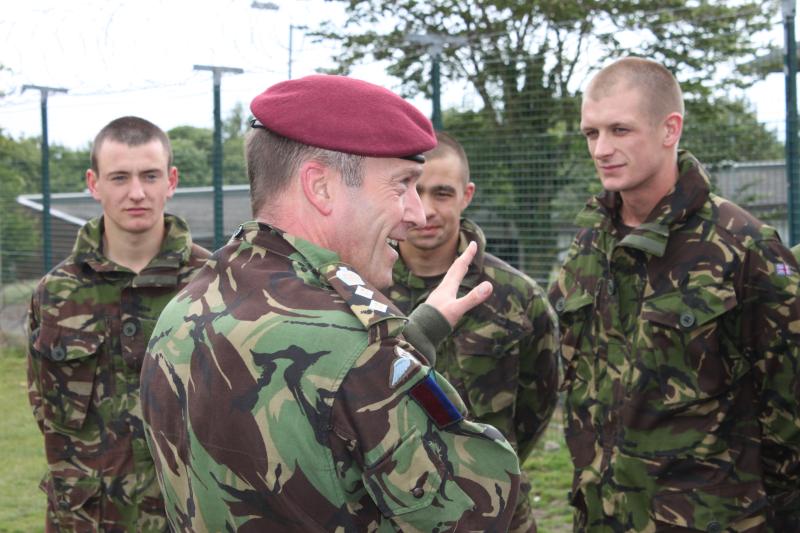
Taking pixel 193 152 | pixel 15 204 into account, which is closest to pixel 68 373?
pixel 193 152

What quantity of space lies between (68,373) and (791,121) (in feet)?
12.8

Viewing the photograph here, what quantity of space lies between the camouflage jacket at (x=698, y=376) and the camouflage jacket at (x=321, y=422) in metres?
1.58

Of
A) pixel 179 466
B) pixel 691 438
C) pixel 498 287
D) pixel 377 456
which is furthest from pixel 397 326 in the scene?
pixel 498 287

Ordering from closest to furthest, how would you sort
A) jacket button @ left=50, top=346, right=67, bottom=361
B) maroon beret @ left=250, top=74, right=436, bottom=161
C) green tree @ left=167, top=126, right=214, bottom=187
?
maroon beret @ left=250, top=74, right=436, bottom=161, jacket button @ left=50, top=346, right=67, bottom=361, green tree @ left=167, top=126, right=214, bottom=187

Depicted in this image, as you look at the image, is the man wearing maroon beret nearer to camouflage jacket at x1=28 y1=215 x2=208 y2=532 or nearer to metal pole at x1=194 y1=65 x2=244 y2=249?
camouflage jacket at x1=28 y1=215 x2=208 y2=532

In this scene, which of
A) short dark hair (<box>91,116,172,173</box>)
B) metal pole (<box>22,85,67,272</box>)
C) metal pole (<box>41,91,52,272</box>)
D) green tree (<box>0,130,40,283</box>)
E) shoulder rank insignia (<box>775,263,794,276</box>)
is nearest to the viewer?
shoulder rank insignia (<box>775,263,794,276</box>)

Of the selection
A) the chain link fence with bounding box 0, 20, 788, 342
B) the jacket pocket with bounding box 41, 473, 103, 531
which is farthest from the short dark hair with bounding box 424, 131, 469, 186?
the chain link fence with bounding box 0, 20, 788, 342

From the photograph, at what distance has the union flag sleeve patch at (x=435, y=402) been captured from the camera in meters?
1.70

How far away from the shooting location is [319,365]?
1690 mm

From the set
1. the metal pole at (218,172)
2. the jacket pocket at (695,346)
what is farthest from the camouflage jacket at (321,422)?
the metal pole at (218,172)

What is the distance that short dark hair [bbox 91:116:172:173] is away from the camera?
3.98 m

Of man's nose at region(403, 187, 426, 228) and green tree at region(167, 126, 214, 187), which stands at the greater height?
green tree at region(167, 126, 214, 187)

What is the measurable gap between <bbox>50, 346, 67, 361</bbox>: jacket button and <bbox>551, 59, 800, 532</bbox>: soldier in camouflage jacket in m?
1.86

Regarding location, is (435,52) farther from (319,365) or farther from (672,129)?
(319,365)
